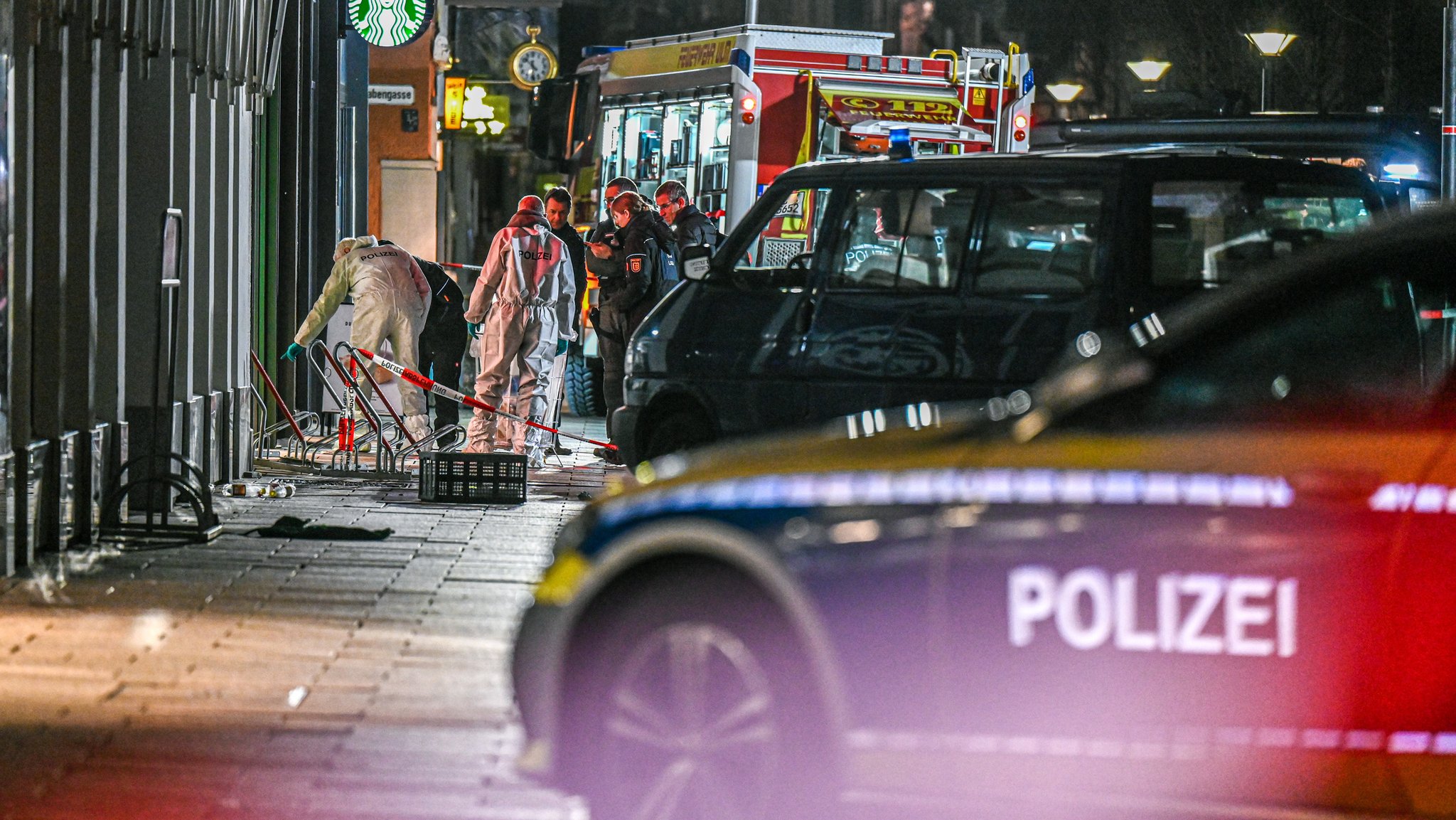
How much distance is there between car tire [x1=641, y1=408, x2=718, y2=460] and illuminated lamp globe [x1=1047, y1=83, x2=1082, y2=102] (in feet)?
105

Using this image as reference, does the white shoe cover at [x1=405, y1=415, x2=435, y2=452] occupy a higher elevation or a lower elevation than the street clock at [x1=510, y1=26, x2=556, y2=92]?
lower

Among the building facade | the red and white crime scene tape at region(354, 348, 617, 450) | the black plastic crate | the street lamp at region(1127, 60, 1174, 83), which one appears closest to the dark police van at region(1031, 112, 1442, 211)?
the red and white crime scene tape at region(354, 348, 617, 450)

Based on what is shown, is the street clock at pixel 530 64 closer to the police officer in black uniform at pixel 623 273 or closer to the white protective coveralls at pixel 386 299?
the white protective coveralls at pixel 386 299

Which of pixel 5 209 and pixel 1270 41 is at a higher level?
pixel 1270 41

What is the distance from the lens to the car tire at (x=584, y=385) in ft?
63.1

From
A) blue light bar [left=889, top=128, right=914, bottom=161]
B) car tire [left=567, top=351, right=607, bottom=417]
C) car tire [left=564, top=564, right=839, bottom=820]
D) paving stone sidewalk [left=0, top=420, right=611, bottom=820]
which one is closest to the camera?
car tire [left=564, top=564, right=839, bottom=820]

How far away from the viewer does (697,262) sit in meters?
9.55

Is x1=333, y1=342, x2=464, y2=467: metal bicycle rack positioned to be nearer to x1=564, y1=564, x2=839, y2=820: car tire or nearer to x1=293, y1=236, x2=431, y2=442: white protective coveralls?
x1=293, y1=236, x2=431, y2=442: white protective coveralls

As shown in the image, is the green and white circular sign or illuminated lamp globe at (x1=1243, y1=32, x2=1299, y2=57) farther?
illuminated lamp globe at (x1=1243, y1=32, x2=1299, y2=57)

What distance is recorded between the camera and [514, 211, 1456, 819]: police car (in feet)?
12.8

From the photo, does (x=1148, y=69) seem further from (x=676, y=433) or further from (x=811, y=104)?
(x=676, y=433)

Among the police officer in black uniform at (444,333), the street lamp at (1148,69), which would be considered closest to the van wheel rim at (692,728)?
the police officer in black uniform at (444,333)

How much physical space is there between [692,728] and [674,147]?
14789mm

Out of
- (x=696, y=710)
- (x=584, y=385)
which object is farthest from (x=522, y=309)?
(x=696, y=710)
